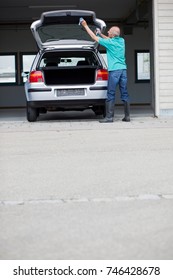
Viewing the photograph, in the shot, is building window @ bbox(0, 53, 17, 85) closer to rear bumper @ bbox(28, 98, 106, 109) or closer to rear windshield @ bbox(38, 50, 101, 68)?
rear windshield @ bbox(38, 50, 101, 68)

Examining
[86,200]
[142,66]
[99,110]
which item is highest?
[86,200]

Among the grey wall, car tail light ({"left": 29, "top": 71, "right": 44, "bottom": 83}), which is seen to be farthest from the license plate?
the grey wall

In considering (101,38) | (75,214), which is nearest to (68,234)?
(75,214)

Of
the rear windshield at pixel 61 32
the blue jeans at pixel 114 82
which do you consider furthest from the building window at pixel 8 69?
the blue jeans at pixel 114 82

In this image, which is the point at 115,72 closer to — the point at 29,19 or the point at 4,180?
the point at 4,180

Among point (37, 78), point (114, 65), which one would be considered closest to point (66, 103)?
point (37, 78)

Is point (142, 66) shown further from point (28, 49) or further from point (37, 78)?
point (37, 78)

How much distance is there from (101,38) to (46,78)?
1.58 meters

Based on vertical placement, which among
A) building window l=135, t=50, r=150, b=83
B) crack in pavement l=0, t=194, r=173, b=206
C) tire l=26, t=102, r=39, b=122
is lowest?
building window l=135, t=50, r=150, b=83

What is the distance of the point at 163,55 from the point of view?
1588 cm

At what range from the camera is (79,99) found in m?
14.2

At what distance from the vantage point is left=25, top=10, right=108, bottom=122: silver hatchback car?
14.2 m

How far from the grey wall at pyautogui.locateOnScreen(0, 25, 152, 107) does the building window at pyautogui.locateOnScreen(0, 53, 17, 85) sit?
38 cm

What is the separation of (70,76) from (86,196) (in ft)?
31.3
